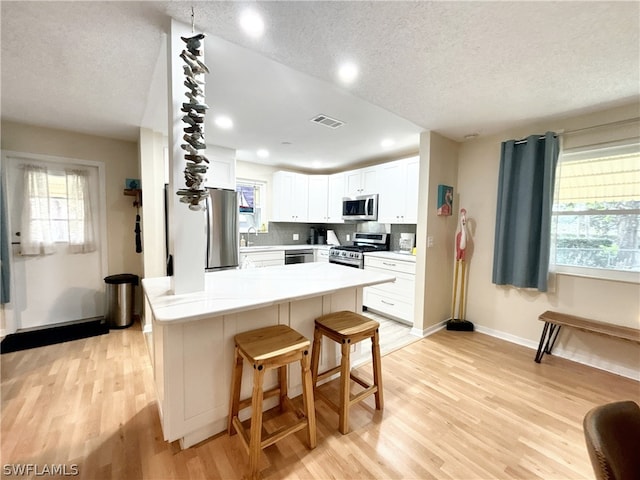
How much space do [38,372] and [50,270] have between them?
5.00ft

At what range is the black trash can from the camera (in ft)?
10.7

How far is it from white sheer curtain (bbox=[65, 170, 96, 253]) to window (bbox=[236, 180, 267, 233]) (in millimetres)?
2007

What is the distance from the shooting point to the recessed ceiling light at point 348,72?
1816 millimetres

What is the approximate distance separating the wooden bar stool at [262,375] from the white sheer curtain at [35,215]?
3.31 metres

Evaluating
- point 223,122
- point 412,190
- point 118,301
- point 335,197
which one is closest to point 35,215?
point 118,301

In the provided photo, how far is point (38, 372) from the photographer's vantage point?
7.36 ft

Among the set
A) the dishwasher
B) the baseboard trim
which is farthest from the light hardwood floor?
the dishwasher

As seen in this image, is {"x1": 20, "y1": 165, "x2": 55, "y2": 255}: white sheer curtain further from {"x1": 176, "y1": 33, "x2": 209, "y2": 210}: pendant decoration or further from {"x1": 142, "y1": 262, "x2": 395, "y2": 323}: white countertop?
{"x1": 176, "y1": 33, "x2": 209, "y2": 210}: pendant decoration

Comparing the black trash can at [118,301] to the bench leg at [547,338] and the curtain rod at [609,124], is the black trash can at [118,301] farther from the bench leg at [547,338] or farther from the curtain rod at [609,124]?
the curtain rod at [609,124]

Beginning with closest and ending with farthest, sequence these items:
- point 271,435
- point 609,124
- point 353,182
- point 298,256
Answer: point 271,435, point 609,124, point 353,182, point 298,256

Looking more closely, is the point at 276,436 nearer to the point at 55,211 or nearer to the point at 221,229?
the point at 221,229

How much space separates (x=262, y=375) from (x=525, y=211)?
10.1 ft

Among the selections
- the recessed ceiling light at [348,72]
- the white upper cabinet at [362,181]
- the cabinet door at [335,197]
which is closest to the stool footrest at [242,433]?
the recessed ceiling light at [348,72]

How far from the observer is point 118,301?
10.7 ft
